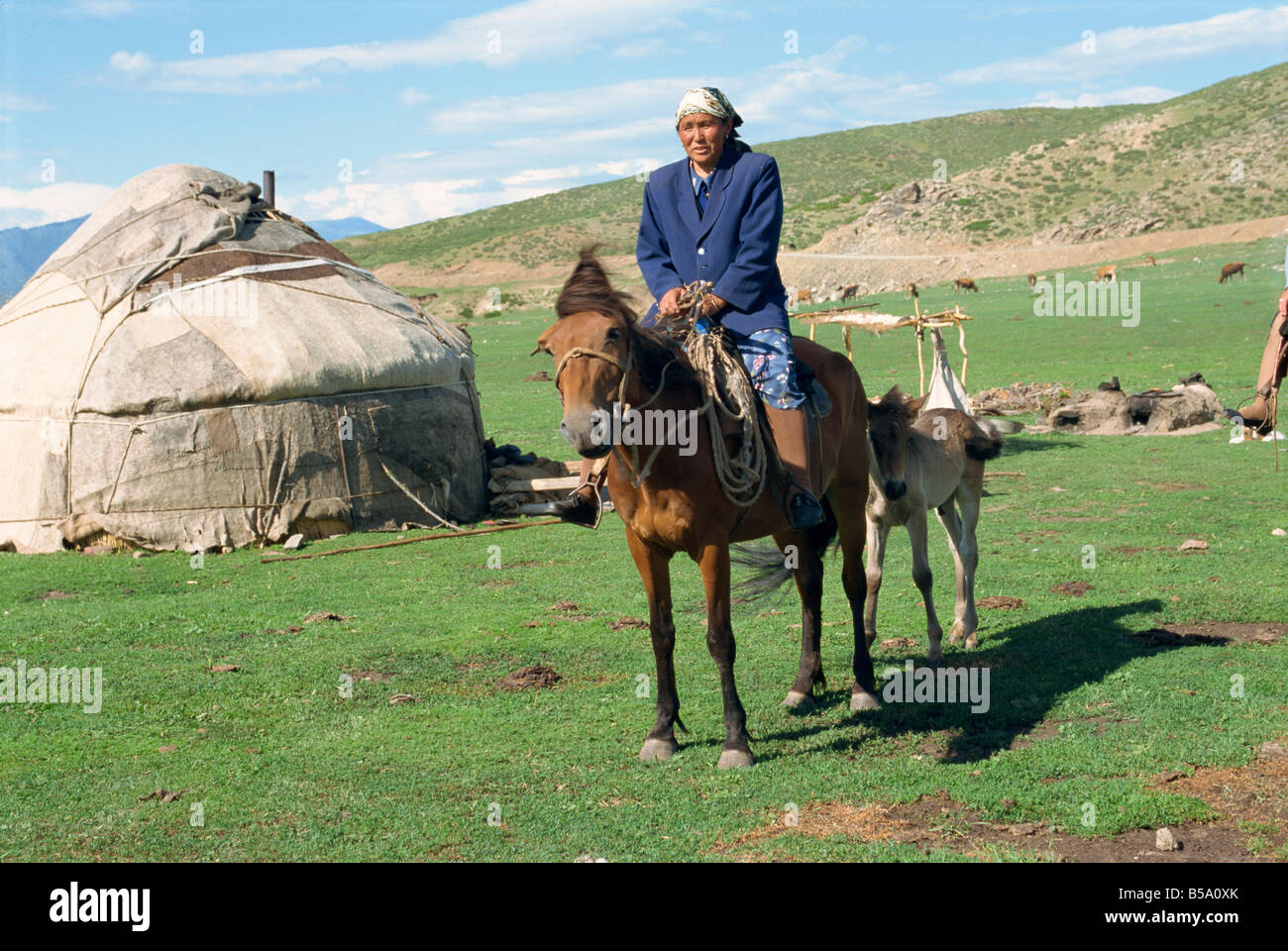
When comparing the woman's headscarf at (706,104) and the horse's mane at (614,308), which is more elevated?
the woman's headscarf at (706,104)

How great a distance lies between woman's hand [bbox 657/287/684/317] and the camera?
5.92m

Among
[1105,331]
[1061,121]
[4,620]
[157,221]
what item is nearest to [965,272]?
[1105,331]

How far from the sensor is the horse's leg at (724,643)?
5.61 m

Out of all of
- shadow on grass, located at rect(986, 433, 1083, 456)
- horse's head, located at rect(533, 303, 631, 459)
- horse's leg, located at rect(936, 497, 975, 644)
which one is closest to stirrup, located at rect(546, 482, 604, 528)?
horse's head, located at rect(533, 303, 631, 459)

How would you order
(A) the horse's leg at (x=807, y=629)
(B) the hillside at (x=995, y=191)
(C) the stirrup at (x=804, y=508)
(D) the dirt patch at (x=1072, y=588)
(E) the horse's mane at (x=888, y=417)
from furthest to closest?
(B) the hillside at (x=995, y=191) < (D) the dirt patch at (x=1072, y=588) < (E) the horse's mane at (x=888, y=417) < (A) the horse's leg at (x=807, y=629) < (C) the stirrup at (x=804, y=508)

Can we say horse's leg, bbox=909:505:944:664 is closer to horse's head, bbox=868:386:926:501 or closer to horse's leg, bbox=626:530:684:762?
horse's head, bbox=868:386:926:501

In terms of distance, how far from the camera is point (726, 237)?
20.0 ft

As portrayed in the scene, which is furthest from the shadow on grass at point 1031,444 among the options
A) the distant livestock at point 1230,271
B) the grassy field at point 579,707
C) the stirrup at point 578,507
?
the distant livestock at point 1230,271

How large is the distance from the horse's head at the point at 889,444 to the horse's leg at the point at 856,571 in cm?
61

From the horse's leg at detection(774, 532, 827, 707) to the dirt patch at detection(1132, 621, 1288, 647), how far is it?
7.86 ft

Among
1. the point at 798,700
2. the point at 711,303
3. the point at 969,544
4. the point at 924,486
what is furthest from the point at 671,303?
the point at 969,544

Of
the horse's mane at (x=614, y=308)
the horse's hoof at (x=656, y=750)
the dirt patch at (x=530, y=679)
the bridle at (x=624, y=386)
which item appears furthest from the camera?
the dirt patch at (x=530, y=679)

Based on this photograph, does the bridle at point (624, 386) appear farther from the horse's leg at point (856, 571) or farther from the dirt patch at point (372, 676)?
the dirt patch at point (372, 676)
